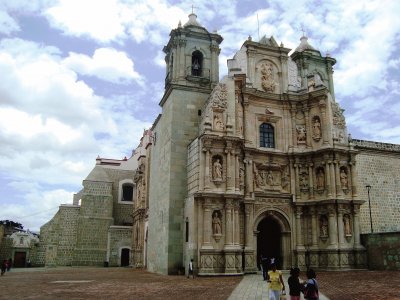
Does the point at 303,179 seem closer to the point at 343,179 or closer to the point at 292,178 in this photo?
the point at 292,178

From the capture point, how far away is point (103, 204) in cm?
3947

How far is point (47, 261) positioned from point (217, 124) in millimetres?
24781

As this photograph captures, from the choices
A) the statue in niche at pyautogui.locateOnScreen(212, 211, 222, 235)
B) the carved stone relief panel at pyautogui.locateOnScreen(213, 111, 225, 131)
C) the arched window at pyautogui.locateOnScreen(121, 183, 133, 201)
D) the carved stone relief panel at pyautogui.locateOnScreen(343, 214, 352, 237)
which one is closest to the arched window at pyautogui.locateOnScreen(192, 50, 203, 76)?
the carved stone relief panel at pyautogui.locateOnScreen(213, 111, 225, 131)

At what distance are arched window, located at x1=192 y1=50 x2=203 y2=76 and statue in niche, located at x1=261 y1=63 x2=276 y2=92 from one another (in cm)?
416

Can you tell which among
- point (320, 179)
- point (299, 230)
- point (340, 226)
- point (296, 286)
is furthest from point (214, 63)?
point (296, 286)

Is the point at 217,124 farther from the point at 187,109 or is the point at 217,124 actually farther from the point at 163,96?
the point at 163,96

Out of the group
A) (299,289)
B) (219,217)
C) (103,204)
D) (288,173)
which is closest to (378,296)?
(299,289)

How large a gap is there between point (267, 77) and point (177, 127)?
23.3 feet

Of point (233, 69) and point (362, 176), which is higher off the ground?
point (233, 69)

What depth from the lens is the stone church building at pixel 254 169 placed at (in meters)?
21.5

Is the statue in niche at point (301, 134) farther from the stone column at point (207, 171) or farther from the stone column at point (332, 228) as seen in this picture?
the stone column at point (207, 171)

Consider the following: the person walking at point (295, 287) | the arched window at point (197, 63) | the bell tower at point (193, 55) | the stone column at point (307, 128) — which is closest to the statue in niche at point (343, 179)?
the stone column at point (307, 128)

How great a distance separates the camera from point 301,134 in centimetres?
2562

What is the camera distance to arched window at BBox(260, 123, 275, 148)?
997 inches
